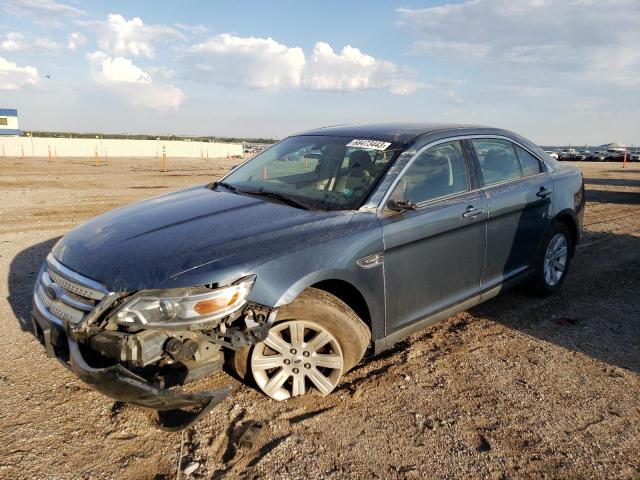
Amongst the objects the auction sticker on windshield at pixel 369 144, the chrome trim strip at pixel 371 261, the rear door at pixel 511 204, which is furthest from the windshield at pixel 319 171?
the rear door at pixel 511 204

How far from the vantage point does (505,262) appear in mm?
4145

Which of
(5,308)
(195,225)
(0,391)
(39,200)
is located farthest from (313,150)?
(39,200)

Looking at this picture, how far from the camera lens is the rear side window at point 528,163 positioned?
4535 millimetres

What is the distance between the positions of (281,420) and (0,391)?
185 centimetres

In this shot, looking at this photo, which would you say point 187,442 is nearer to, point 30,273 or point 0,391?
point 0,391

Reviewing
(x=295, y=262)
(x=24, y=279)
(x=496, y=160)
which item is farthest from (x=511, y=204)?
(x=24, y=279)

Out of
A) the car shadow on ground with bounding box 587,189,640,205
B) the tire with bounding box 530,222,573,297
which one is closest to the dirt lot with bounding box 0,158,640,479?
A: the tire with bounding box 530,222,573,297

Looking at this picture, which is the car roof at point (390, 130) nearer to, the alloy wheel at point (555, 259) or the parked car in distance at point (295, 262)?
the parked car in distance at point (295, 262)

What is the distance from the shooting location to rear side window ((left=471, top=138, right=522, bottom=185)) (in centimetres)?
407

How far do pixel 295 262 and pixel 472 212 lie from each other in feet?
5.52

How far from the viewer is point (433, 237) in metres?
3.42

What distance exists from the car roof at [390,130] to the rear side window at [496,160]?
0.56 ft

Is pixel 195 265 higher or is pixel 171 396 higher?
pixel 195 265

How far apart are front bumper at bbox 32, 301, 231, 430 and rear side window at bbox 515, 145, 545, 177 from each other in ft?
11.4
